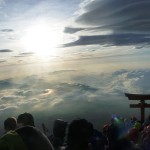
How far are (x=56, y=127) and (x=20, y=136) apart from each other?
3.86 m

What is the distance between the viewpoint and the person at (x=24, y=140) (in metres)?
3.42

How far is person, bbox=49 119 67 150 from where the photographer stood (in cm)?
728

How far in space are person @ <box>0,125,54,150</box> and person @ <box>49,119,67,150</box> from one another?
350 cm

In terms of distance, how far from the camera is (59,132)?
7398mm

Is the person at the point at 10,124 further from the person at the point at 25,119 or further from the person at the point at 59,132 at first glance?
the person at the point at 59,132

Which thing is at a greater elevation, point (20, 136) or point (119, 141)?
point (20, 136)

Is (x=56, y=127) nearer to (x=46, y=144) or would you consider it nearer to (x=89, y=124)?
(x=89, y=124)

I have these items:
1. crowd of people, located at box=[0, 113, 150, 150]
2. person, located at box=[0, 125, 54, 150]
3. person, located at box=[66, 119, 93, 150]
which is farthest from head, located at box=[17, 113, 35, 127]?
person, located at box=[0, 125, 54, 150]

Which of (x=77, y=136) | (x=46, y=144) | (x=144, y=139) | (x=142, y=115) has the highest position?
(x=46, y=144)

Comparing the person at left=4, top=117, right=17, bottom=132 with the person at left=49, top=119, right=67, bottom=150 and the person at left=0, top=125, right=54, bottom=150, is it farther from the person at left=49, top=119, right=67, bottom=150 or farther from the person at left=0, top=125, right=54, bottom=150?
the person at left=0, top=125, right=54, bottom=150

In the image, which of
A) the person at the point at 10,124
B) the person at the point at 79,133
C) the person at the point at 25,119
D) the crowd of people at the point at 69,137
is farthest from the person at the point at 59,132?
the person at the point at 79,133

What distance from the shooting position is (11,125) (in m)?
7.78

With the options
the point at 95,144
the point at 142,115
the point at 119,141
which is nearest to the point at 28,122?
the point at 95,144

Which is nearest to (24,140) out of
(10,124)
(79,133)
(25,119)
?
(79,133)
